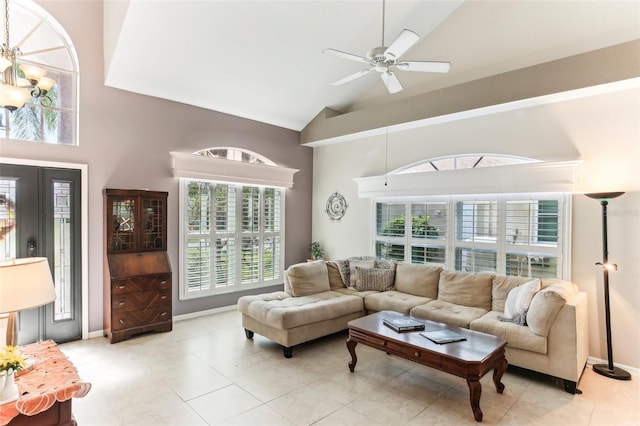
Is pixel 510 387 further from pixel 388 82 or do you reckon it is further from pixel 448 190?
pixel 388 82

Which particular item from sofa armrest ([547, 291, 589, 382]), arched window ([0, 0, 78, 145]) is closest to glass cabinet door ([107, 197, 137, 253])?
arched window ([0, 0, 78, 145])

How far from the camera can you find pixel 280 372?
346 cm

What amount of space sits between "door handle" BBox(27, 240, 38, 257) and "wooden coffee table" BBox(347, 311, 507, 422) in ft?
12.0

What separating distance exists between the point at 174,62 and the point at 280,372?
3.90 metres

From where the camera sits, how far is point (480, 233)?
474 centimetres

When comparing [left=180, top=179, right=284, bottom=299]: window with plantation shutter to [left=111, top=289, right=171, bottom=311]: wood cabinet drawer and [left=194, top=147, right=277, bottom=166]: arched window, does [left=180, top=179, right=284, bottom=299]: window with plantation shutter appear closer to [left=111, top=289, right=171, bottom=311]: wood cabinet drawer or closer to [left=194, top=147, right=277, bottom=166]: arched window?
[left=194, top=147, right=277, bottom=166]: arched window

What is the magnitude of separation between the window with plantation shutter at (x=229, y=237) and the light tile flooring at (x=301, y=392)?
1404 millimetres

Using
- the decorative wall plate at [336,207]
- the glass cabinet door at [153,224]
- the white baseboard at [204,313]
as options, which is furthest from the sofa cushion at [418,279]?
the glass cabinet door at [153,224]

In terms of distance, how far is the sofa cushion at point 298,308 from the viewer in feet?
12.5

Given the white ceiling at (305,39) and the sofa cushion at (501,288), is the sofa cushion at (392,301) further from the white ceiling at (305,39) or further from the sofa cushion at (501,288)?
the white ceiling at (305,39)

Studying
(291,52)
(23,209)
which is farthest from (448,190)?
(23,209)

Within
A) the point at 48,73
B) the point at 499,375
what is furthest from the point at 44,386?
the point at 48,73

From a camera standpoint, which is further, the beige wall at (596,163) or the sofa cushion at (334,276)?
the sofa cushion at (334,276)

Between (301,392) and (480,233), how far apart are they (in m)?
3.18
